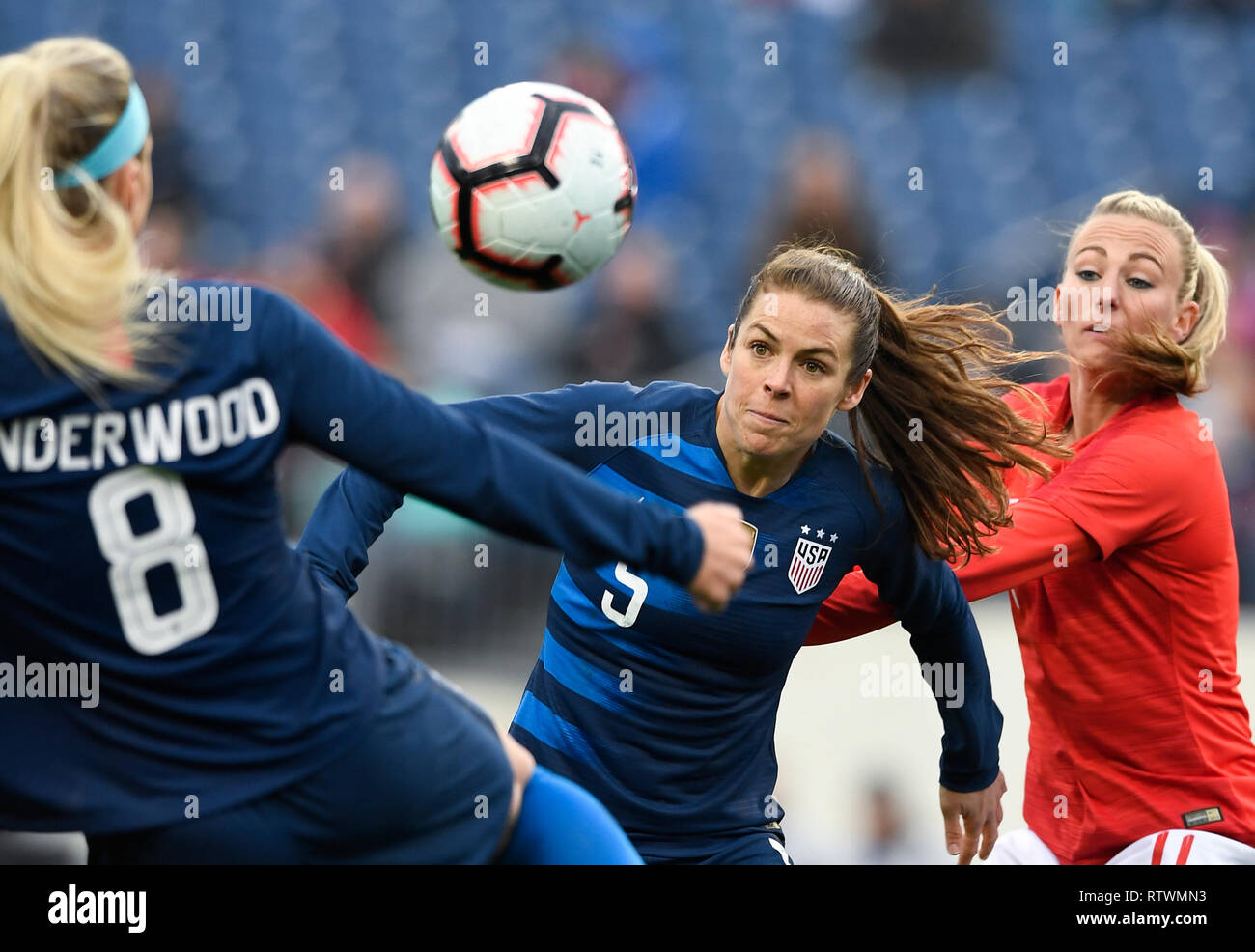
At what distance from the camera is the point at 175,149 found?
27.9 ft

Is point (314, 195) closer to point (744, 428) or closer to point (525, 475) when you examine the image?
point (744, 428)

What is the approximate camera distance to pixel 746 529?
3.61 m

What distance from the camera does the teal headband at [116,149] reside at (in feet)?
7.86

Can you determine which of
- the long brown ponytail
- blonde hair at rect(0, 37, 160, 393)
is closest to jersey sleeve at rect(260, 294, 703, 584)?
blonde hair at rect(0, 37, 160, 393)

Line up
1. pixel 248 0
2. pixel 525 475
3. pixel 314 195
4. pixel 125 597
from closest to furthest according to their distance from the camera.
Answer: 1. pixel 125 597
2. pixel 525 475
3. pixel 314 195
4. pixel 248 0

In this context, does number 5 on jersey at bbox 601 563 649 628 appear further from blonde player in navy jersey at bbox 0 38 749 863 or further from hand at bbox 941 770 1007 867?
hand at bbox 941 770 1007 867

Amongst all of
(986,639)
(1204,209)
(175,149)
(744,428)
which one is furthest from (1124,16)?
(744,428)

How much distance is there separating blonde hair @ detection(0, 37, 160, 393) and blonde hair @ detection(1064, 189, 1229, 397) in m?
2.63

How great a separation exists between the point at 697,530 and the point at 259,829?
911 mm

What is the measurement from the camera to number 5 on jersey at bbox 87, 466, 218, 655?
236 cm

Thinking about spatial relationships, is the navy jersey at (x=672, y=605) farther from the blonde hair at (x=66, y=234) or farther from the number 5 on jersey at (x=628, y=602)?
the blonde hair at (x=66, y=234)

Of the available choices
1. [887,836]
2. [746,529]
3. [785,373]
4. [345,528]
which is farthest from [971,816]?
[887,836]

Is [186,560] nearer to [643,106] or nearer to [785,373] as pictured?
[785,373]
